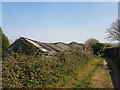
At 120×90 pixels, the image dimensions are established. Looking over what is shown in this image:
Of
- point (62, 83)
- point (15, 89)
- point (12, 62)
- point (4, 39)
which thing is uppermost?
point (4, 39)

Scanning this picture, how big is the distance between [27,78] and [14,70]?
2.17 ft

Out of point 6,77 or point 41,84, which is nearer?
point 6,77

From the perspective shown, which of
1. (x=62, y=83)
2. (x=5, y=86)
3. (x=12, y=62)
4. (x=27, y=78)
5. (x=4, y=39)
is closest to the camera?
(x=5, y=86)

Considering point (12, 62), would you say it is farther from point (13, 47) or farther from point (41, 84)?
point (13, 47)

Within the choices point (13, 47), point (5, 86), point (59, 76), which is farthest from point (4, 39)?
point (5, 86)

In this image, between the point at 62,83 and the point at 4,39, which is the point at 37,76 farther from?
the point at 4,39

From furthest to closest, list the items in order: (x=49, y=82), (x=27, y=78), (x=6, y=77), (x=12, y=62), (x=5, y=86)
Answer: (x=49, y=82)
(x=12, y=62)
(x=27, y=78)
(x=6, y=77)
(x=5, y=86)

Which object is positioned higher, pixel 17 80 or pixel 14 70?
pixel 14 70

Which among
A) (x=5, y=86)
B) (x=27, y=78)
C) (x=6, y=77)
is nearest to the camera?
(x=5, y=86)

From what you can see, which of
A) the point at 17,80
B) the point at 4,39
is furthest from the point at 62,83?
the point at 4,39

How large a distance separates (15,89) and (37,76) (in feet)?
4.34

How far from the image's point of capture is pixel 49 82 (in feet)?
19.7

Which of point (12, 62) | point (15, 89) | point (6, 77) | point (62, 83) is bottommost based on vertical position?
point (62, 83)

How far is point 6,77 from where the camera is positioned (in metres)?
4.66
